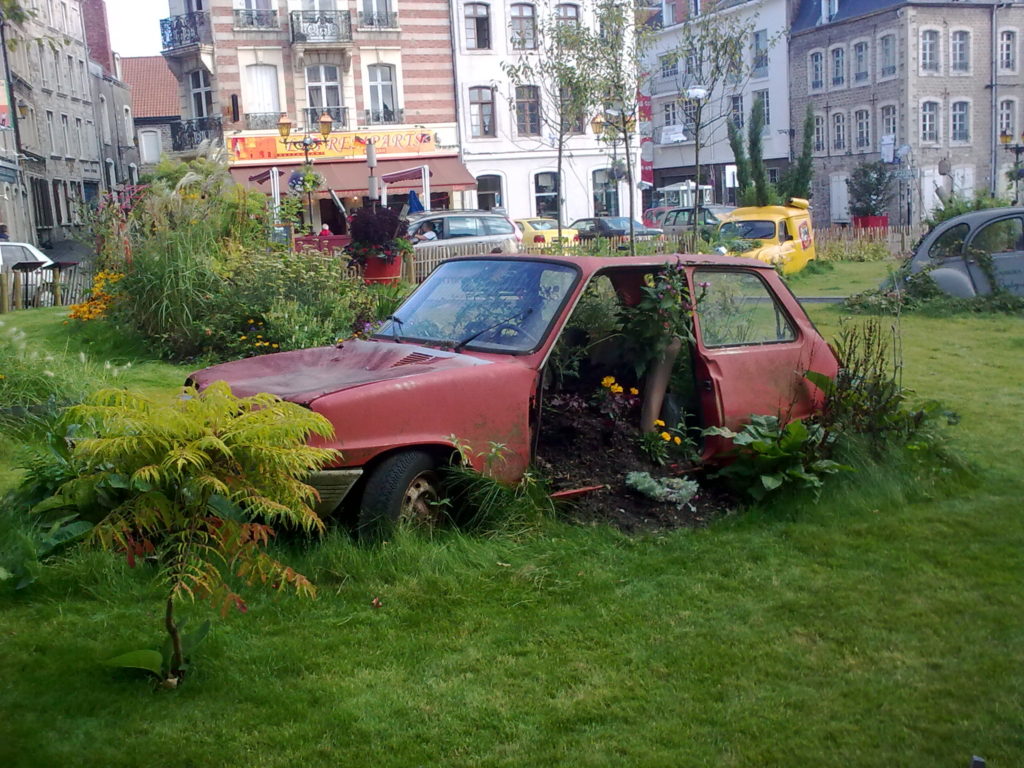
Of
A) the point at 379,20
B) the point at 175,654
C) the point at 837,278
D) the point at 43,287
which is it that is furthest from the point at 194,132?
the point at 175,654

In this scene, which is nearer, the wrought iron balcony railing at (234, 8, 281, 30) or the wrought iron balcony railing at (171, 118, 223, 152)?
the wrought iron balcony railing at (234, 8, 281, 30)

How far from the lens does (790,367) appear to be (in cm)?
676

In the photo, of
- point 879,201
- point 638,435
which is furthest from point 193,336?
point 879,201

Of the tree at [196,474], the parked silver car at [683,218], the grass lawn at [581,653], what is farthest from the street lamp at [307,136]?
the tree at [196,474]

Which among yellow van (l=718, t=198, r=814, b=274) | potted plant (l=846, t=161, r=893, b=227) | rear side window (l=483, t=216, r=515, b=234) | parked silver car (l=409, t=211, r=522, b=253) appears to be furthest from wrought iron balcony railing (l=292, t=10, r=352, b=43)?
potted plant (l=846, t=161, r=893, b=227)

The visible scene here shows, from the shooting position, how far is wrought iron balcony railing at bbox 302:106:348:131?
40750 mm

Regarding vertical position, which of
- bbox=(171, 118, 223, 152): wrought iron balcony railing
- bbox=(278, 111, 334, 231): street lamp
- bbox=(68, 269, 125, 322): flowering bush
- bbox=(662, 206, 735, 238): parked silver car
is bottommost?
bbox=(68, 269, 125, 322): flowering bush

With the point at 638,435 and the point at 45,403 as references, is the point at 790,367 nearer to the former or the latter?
the point at 638,435

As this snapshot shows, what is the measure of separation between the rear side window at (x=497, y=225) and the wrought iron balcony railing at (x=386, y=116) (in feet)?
65.7

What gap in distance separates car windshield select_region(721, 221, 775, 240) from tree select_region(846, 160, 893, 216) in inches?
1123

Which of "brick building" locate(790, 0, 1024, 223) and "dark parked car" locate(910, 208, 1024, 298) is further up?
"brick building" locate(790, 0, 1024, 223)

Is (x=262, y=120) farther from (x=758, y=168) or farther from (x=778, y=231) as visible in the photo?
(x=778, y=231)

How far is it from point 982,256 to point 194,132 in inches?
1286

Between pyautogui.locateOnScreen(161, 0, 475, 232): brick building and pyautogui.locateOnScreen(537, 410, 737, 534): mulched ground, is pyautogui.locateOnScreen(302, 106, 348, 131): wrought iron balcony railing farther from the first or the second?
pyautogui.locateOnScreen(537, 410, 737, 534): mulched ground
